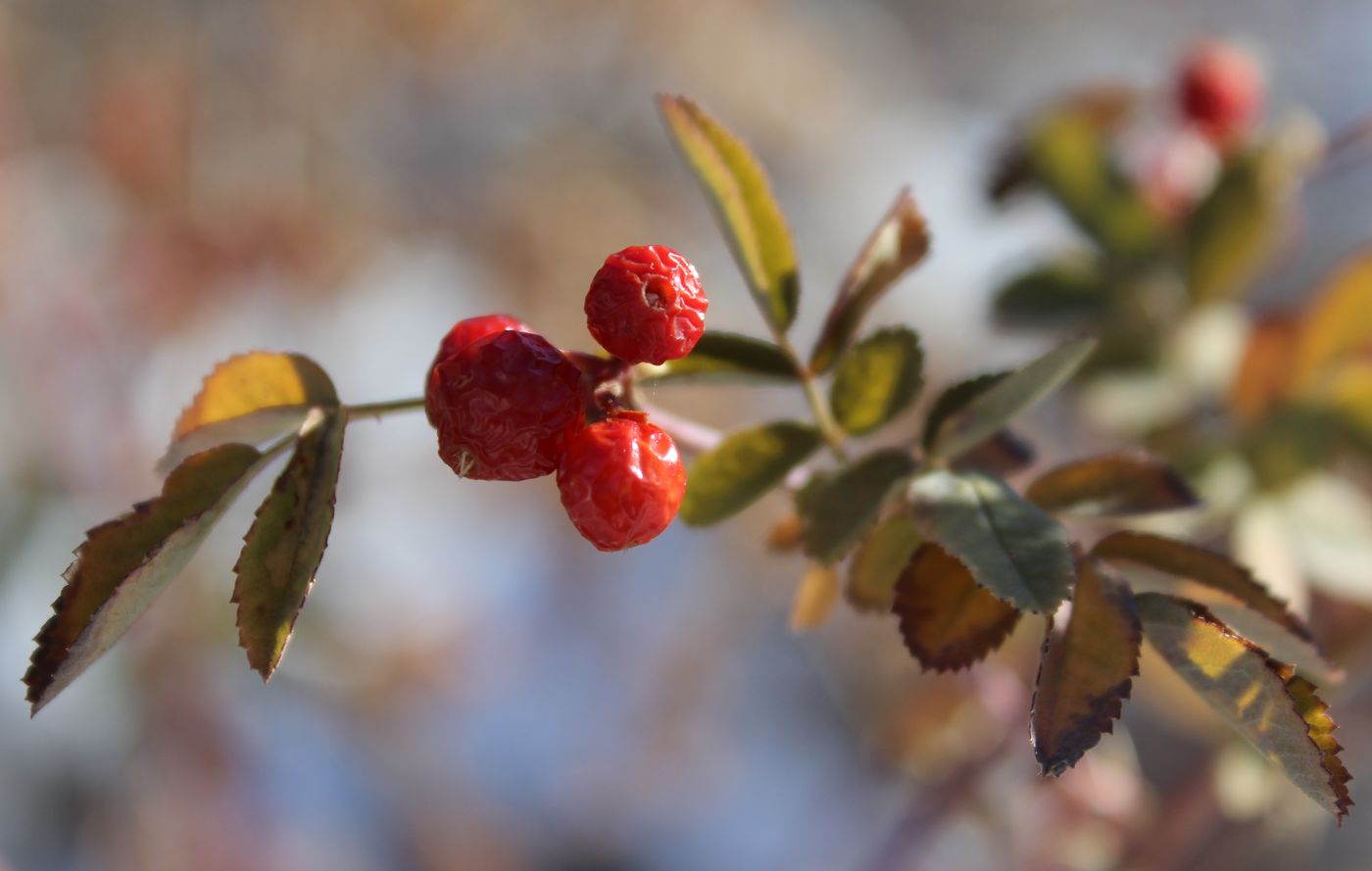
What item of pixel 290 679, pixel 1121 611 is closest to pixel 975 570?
pixel 1121 611

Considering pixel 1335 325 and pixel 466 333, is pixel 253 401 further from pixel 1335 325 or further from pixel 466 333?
pixel 1335 325

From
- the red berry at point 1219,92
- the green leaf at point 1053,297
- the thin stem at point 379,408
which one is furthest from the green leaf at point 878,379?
the red berry at point 1219,92

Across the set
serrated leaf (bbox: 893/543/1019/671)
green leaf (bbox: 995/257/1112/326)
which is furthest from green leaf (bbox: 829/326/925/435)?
green leaf (bbox: 995/257/1112/326)

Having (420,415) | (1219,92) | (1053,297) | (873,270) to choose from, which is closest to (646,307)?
(873,270)

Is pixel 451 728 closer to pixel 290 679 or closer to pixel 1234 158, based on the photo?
pixel 290 679

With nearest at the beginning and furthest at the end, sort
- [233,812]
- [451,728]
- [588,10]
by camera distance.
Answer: [233,812] → [451,728] → [588,10]

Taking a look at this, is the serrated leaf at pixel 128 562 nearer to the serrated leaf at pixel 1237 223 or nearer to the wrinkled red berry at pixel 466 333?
the wrinkled red berry at pixel 466 333

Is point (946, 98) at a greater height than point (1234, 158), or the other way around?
point (946, 98)
